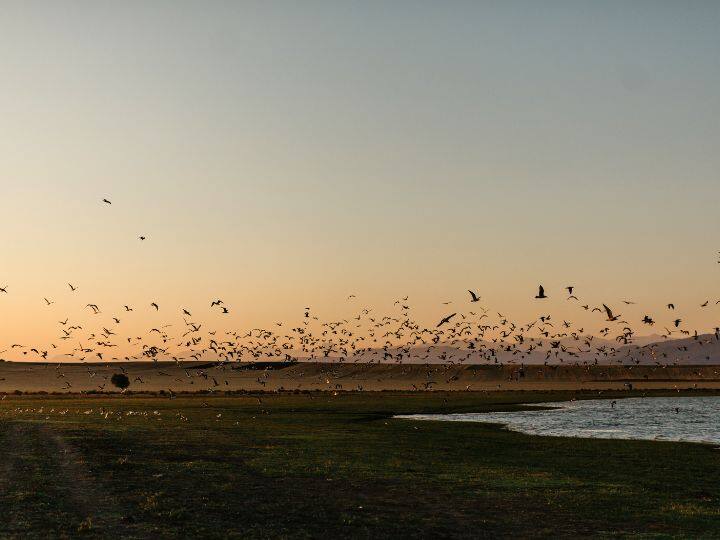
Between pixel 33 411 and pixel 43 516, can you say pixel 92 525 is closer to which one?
pixel 43 516

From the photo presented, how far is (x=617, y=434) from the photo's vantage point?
206 feet

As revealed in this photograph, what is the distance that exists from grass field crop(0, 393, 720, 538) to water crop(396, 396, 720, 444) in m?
7.38

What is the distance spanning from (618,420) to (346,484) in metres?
50.9

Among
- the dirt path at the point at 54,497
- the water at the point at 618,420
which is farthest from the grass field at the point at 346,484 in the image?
the water at the point at 618,420

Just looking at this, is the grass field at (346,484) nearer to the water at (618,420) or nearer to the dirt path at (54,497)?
the dirt path at (54,497)

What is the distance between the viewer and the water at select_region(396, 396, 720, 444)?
63.2m

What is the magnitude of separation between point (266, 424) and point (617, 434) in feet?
92.3

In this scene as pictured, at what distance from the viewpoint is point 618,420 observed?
257 ft

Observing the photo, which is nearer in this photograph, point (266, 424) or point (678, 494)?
point (678, 494)

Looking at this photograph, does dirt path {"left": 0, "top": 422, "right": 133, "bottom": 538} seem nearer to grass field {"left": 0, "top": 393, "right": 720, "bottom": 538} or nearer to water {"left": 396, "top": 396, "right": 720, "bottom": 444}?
grass field {"left": 0, "top": 393, "right": 720, "bottom": 538}

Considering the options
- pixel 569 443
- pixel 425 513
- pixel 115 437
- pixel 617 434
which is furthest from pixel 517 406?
pixel 425 513

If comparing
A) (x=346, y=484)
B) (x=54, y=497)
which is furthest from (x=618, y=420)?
(x=54, y=497)

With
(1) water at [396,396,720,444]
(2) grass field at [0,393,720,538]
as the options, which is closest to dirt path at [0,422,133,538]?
(2) grass field at [0,393,720,538]

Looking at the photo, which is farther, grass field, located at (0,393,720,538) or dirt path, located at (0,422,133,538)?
grass field, located at (0,393,720,538)
